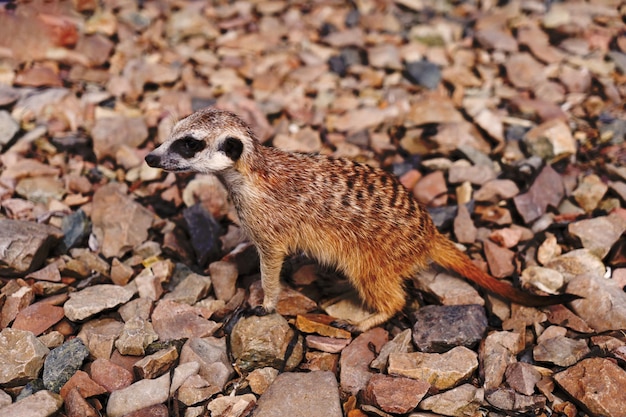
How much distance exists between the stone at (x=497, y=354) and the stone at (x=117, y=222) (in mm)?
2378

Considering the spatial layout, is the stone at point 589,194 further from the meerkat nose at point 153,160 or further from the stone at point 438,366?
the meerkat nose at point 153,160

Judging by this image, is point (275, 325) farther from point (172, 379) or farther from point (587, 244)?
point (587, 244)

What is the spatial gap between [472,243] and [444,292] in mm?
565

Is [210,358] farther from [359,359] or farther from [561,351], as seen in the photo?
[561,351]

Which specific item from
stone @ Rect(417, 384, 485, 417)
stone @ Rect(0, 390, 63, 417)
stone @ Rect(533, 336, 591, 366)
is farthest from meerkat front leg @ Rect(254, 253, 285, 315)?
stone @ Rect(533, 336, 591, 366)

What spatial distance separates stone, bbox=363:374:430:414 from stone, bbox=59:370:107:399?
1.39m

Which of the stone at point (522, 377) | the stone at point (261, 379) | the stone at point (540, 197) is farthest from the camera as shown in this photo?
the stone at point (540, 197)

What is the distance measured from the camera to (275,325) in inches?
135

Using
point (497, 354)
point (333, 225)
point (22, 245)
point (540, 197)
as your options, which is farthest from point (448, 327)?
point (22, 245)

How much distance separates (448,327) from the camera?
3.43 metres

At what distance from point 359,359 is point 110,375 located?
1.37 metres

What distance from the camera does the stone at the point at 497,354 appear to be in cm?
317

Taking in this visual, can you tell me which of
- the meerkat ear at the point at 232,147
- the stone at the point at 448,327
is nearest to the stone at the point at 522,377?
the stone at the point at 448,327

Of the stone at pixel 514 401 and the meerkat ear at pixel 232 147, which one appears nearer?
the stone at pixel 514 401
